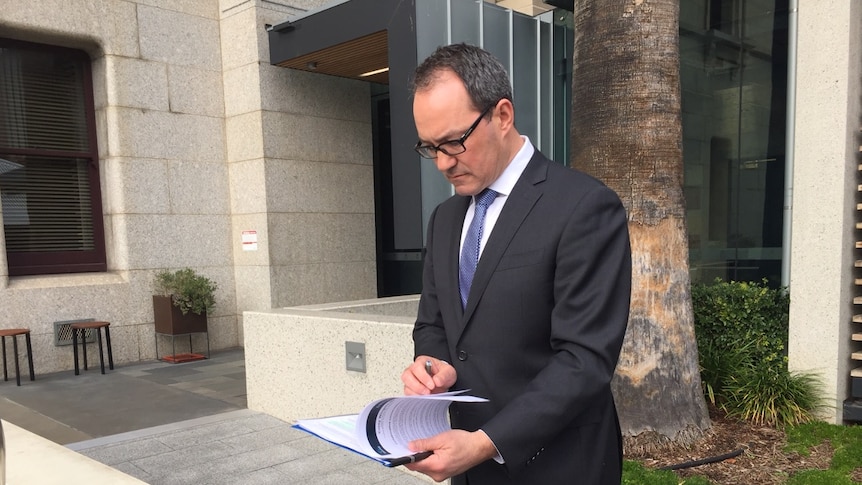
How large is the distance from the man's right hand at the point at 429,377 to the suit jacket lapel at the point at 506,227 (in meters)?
0.16

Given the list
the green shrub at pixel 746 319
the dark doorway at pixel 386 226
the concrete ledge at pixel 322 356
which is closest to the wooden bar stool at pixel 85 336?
the concrete ledge at pixel 322 356

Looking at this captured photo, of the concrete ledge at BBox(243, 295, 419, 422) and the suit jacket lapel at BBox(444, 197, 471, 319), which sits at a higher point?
the suit jacket lapel at BBox(444, 197, 471, 319)

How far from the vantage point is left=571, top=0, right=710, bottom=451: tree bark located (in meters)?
4.54

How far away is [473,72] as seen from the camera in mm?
1593

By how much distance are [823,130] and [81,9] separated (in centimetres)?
925

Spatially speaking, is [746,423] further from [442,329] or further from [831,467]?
[442,329]

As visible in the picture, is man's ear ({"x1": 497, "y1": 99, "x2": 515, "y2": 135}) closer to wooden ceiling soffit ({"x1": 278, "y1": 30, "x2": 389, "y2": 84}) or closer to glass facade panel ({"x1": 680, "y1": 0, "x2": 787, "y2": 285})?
wooden ceiling soffit ({"x1": 278, "y1": 30, "x2": 389, "y2": 84})

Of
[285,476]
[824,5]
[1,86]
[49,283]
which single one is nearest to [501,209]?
[285,476]

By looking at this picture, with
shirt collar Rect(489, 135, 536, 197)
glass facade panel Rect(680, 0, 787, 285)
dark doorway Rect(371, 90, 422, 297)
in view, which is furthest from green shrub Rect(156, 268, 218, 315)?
shirt collar Rect(489, 135, 536, 197)

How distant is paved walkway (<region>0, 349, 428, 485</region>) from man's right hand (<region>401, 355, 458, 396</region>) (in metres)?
3.07

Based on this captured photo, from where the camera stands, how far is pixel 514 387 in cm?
167

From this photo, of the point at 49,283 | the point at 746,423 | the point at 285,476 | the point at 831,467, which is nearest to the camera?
the point at 831,467

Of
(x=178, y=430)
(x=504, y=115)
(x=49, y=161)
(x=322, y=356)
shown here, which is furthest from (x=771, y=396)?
(x=49, y=161)

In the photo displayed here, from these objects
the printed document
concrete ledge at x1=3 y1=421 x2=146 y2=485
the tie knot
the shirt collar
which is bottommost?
concrete ledge at x1=3 y1=421 x2=146 y2=485
